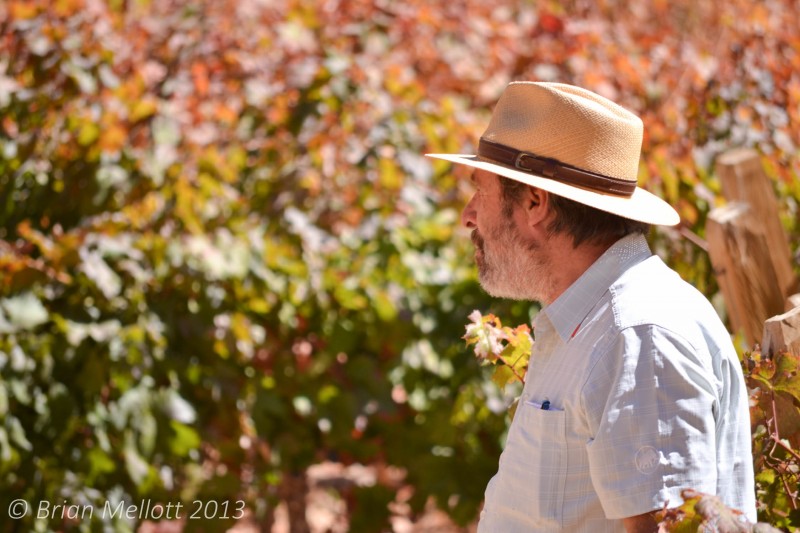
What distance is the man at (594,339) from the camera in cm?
158

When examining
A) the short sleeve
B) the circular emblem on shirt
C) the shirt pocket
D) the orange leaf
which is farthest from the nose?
the orange leaf

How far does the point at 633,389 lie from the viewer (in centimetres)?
160

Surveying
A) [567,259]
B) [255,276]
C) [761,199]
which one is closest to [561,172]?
[567,259]

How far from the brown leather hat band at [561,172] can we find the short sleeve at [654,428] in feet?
1.28

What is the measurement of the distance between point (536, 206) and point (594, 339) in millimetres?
349

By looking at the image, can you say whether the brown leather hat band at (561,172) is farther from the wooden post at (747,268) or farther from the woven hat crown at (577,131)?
the wooden post at (747,268)

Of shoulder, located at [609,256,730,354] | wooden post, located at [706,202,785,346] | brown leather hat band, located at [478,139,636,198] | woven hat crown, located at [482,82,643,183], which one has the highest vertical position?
woven hat crown, located at [482,82,643,183]

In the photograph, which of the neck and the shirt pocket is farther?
the neck

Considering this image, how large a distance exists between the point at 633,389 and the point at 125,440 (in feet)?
7.71

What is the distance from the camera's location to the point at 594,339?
1.75m

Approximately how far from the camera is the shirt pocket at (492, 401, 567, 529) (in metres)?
1.73

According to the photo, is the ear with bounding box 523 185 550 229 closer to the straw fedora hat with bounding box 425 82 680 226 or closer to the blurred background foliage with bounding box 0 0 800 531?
the straw fedora hat with bounding box 425 82 680 226

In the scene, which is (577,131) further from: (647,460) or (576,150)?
(647,460)

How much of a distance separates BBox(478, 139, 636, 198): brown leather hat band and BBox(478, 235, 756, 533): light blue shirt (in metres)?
0.11
